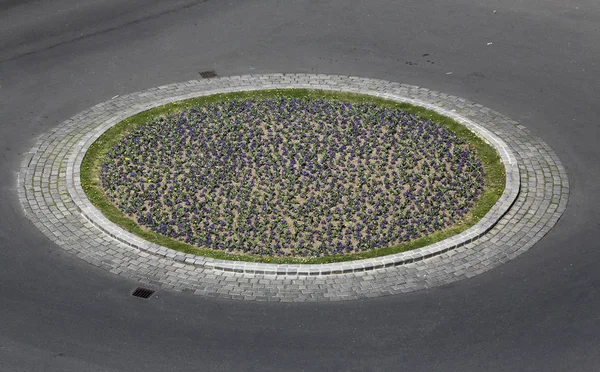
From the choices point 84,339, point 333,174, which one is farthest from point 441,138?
point 84,339

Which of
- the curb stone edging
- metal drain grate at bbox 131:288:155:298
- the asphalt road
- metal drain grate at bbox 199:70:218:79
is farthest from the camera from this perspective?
metal drain grate at bbox 199:70:218:79

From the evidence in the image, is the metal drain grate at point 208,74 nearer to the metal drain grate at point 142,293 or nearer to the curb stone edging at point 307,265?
Answer: the curb stone edging at point 307,265

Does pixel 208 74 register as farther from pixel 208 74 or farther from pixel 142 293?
pixel 142 293

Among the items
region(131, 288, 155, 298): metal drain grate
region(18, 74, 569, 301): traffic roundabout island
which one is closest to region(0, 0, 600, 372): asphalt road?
region(131, 288, 155, 298): metal drain grate

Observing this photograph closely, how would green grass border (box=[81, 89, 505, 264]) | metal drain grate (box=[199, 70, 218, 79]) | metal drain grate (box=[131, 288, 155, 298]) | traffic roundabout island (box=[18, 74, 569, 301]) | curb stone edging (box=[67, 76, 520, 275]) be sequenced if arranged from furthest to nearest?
metal drain grate (box=[199, 70, 218, 79]), green grass border (box=[81, 89, 505, 264]), traffic roundabout island (box=[18, 74, 569, 301]), curb stone edging (box=[67, 76, 520, 275]), metal drain grate (box=[131, 288, 155, 298])

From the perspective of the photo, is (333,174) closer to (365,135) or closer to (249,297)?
(365,135)

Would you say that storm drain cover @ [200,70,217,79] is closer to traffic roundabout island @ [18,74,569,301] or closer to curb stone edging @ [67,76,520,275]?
traffic roundabout island @ [18,74,569,301]

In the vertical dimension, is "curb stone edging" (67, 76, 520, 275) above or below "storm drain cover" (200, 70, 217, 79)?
below
